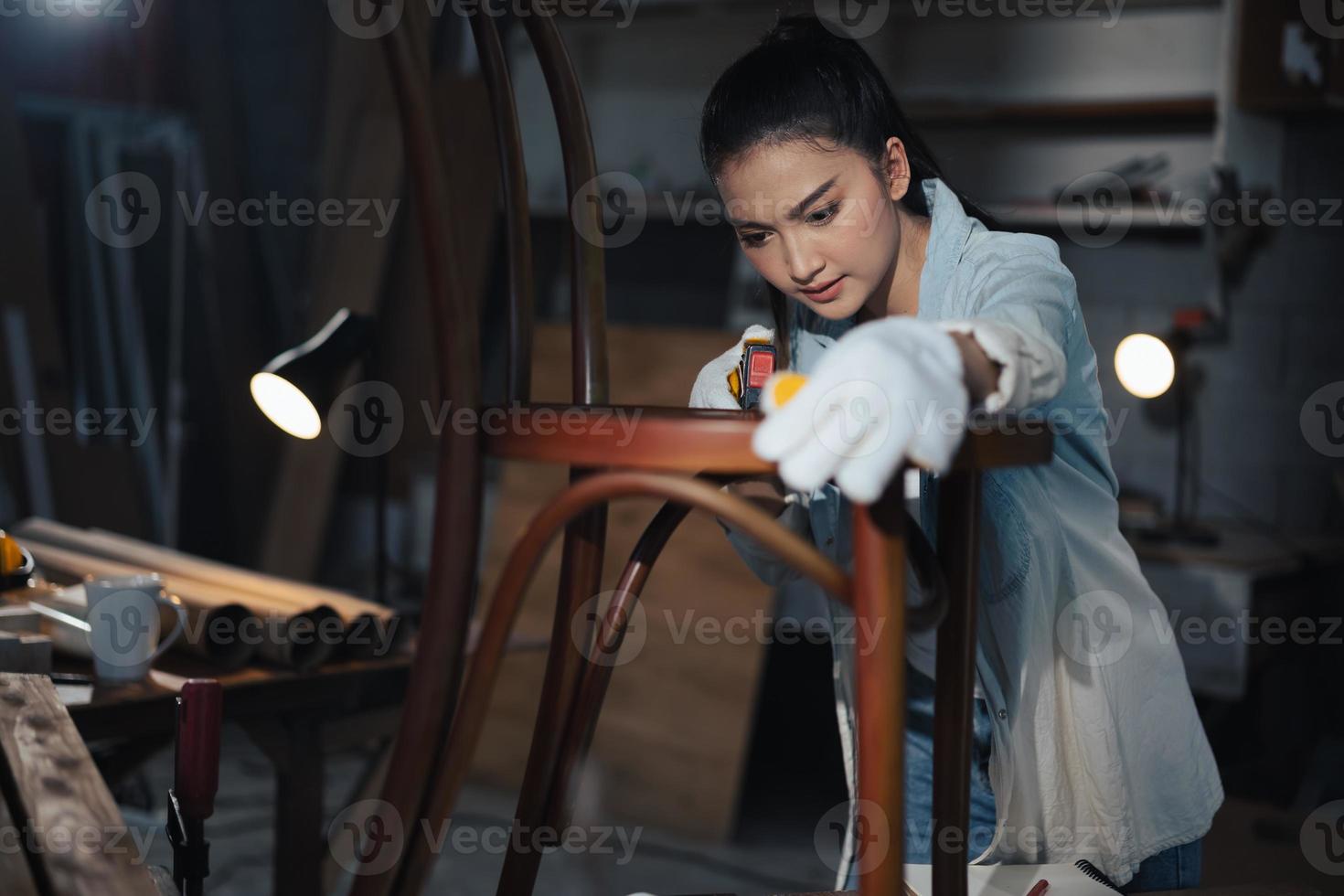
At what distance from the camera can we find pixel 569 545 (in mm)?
1013

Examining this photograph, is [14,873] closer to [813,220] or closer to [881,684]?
[881,684]

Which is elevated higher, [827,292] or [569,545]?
[827,292]

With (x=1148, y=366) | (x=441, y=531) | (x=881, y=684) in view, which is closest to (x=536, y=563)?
(x=441, y=531)

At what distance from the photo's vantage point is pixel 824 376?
2.14ft

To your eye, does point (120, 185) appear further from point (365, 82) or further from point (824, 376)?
point (824, 376)

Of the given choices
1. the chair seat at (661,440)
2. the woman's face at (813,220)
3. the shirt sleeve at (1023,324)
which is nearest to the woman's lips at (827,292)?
the woman's face at (813,220)

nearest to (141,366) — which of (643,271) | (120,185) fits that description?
(120,185)

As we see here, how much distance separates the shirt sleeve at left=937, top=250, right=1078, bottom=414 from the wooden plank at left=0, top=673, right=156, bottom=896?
25.7 inches

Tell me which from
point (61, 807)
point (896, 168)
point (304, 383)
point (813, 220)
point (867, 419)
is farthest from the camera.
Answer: point (304, 383)

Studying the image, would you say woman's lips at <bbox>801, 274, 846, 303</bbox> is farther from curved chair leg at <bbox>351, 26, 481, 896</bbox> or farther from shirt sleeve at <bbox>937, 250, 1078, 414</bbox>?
curved chair leg at <bbox>351, 26, 481, 896</bbox>

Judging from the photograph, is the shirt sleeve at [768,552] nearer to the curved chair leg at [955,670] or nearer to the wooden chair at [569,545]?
the wooden chair at [569,545]

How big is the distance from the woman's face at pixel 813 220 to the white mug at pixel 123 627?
0.91m

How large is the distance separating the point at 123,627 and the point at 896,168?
1.04 metres

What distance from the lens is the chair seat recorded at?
2.28 ft
